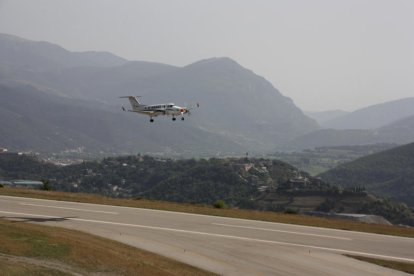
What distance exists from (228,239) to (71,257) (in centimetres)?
1277

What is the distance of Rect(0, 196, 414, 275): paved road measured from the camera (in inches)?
1208

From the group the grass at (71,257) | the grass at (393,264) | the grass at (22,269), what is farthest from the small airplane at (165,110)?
the grass at (22,269)

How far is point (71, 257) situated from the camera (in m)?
27.6

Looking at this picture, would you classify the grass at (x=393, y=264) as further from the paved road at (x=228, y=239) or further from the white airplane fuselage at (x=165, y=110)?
the white airplane fuselage at (x=165, y=110)

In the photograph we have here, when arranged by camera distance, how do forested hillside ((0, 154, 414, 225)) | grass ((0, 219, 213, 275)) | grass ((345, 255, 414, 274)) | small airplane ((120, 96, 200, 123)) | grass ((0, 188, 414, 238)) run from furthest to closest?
forested hillside ((0, 154, 414, 225)), small airplane ((120, 96, 200, 123)), grass ((0, 188, 414, 238)), grass ((345, 255, 414, 274)), grass ((0, 219, 213, 275))

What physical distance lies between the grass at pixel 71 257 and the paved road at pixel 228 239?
1938 millimetres

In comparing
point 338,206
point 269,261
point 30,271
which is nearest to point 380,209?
point 338,206

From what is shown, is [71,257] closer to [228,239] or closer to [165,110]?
[228,239]

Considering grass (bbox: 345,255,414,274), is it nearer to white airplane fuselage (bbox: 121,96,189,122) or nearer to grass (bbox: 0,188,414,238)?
grass (bbox: 0,188,414,238)

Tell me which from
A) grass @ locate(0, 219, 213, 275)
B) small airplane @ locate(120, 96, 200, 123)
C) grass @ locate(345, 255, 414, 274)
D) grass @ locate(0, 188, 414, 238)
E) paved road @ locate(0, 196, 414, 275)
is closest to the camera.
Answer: grass @ locate(0, 219, 213, 275)

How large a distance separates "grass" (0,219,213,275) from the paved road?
194 cm

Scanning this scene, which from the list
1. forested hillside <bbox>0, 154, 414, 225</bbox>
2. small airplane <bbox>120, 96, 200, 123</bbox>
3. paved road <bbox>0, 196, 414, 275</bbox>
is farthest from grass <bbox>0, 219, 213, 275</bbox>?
forested hillside <bbox>0, 154, 414, 225</bbox>

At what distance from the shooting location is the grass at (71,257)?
24.9 meters

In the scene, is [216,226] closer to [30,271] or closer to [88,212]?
[88,212]
